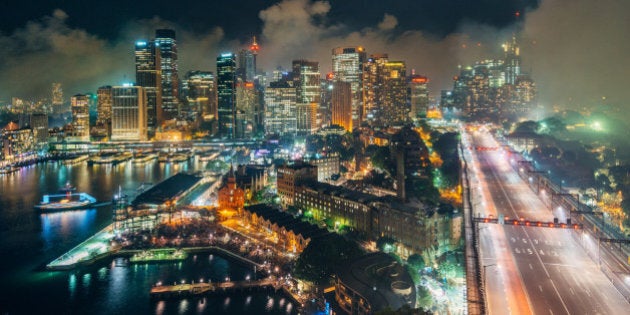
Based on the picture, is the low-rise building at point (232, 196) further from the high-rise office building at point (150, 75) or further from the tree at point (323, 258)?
the high-rise office building at point (150, 75)

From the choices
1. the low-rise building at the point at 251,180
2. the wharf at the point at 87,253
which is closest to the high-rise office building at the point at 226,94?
A: the low-rise building at the point at 251,180

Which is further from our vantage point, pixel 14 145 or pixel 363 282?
pixel 14 145

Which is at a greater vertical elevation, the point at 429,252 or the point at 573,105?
the point at 573,105

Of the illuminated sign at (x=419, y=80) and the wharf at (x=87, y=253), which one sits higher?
the illuminated sign at (x=419, y=80)

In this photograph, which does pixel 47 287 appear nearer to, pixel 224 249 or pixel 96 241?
pixel 96 241

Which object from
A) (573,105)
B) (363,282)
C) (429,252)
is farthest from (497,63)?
(363,282)

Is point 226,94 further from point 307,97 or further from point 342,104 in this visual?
point 342,104

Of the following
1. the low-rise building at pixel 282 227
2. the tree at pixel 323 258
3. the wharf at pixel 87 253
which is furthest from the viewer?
the low-rise building at pixel 282 227
